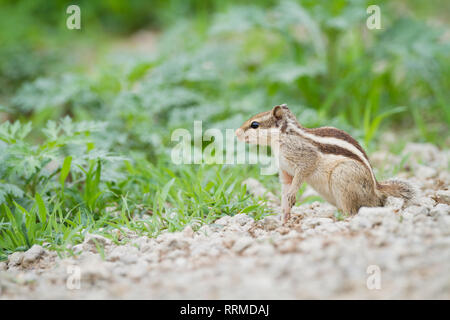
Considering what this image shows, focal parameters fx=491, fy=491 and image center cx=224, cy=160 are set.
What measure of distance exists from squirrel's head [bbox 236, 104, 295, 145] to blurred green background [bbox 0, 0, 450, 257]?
41 cm

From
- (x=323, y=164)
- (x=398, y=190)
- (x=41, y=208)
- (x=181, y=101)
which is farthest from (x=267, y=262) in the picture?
(x=181, y=101)

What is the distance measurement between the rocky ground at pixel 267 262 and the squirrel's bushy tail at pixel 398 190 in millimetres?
62

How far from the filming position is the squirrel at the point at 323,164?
3.10 metres

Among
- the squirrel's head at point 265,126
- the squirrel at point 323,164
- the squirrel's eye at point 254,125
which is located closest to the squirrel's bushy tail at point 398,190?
the squirrel at point 323,164

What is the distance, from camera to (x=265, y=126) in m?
3.48

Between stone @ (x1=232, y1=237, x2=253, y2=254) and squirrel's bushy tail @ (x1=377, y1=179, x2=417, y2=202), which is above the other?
squirrel's bushy tail @ (x1=377, y1=179, x2=417, y2=202)

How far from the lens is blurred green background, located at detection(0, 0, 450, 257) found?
349 centimetres

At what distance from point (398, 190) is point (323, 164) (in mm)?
518

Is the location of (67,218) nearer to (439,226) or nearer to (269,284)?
(269,284)

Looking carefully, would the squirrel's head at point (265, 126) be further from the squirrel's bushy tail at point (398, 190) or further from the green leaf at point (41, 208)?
the green leaf at point (41, 208)

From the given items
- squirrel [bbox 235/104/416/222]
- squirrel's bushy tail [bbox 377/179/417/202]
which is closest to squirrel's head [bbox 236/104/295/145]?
squirrel [bbox 235/104/416/222]

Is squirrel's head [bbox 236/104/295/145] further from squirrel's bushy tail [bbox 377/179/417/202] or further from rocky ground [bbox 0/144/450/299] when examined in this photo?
squirrel's bushy tail [bbox 377/179/417/202]

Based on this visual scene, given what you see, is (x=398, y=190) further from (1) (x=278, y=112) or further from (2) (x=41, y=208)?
(2) (x=41, y=208)

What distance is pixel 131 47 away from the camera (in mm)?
7934
